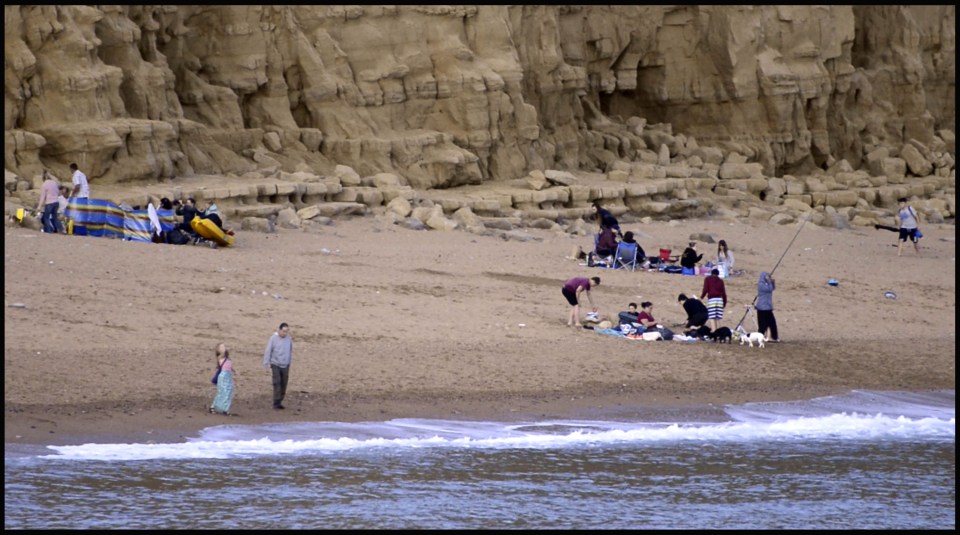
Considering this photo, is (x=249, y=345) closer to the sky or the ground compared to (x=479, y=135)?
closer to the ground

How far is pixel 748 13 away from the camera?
117 feet

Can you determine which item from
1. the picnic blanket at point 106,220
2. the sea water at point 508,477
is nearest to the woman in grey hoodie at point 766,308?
the sea water at point 508,477

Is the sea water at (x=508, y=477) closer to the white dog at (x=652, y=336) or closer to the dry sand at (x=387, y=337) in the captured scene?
the dry sand at (x=387, y=337)

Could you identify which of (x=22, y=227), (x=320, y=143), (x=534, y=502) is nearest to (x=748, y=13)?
(x=320, y=143)

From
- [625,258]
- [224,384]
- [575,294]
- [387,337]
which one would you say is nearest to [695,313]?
[575,294]

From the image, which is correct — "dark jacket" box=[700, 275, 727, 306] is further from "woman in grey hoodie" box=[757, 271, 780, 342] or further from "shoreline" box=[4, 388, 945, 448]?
"shoreline" box=[4, 388, 945, 448]

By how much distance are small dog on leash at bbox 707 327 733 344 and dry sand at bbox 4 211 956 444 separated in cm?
10

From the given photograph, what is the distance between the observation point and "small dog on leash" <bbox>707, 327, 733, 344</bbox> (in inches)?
699

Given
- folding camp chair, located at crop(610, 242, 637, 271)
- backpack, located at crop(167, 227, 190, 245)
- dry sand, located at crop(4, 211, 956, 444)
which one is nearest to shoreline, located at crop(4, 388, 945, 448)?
dry sand, located at crop(4, 211, 956, 444)

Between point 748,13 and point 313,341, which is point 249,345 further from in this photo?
point 748,13

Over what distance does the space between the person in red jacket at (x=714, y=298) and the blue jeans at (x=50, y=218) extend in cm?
894

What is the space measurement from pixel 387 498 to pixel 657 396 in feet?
14.9

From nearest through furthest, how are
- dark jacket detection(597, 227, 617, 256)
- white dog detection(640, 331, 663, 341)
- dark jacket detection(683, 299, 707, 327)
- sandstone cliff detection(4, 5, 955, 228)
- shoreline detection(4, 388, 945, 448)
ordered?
1. shoreline detection(4, 388, 945, 448)
2. white dog detection(640, 331, 663, 341)
3. dark jacket detection(683, 299, 707, 327)
4. dark jacket detection(597, 227, 617, 256)
5. sandstone cliff detection(4, 5, 955, 228)

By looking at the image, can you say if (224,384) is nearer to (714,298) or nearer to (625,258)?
(714,298)
